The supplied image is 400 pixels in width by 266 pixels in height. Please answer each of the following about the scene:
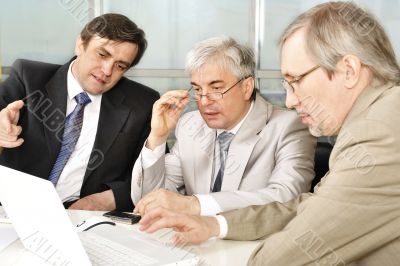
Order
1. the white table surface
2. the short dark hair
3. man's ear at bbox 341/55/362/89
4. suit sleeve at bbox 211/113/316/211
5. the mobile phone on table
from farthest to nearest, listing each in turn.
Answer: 1. the short dark hair
2. suit sleeve at bbox 211/113/316/211
3. the mobile phone on table
4. the white table surface
5. man's ear at bbox 341/55/362/89

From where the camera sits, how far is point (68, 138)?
8.22ft

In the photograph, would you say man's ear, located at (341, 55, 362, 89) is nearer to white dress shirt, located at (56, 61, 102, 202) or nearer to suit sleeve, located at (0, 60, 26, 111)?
white dress shirt, located at (56, 61, 102, 202)

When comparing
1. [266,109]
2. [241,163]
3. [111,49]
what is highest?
[111,49]

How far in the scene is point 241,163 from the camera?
225cm

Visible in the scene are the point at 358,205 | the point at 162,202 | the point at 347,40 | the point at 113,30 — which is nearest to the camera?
the point at 358,205

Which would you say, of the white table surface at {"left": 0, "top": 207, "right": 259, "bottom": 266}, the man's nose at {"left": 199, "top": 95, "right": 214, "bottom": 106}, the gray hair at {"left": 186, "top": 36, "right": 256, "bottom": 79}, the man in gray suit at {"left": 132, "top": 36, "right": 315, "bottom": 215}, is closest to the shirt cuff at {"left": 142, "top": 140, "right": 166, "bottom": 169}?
the man in gray suit at {"left": 132, "top": 36, "right": 315, "bottom": 215}

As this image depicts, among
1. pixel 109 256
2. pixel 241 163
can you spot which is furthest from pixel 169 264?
pixel 241 163

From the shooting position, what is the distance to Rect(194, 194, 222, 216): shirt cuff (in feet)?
5.84

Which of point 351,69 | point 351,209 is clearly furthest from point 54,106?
point 351,209

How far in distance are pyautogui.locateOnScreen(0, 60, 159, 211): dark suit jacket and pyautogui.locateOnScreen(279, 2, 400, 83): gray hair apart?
54.5 inches

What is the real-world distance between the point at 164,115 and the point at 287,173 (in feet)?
2.03

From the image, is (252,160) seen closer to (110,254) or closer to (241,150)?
(241,150)

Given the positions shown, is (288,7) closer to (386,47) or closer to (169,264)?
(386,47)

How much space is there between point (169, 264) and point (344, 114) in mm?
588
